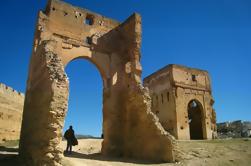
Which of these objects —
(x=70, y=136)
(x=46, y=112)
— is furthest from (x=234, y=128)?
(x=46, y=112)

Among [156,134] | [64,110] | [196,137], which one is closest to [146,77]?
[196,137]

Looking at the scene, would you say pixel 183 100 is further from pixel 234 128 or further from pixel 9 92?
pixel 9 92

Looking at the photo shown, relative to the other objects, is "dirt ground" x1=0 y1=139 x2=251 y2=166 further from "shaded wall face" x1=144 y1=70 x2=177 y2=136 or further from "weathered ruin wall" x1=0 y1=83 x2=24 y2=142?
"weathered ruin wall" x1=0 y1=83 x2=24 y2=142

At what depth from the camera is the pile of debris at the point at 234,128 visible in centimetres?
2742

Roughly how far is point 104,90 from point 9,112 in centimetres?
1222

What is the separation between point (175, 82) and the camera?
77.8 ft

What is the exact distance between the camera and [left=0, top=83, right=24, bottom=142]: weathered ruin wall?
22.4 meters

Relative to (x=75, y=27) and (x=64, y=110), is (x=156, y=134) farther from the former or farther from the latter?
(x=75, y=27)

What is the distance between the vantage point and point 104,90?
50.0 ft

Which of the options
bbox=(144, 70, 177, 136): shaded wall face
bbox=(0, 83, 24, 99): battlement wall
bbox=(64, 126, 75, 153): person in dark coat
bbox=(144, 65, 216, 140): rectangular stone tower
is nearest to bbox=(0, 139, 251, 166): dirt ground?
bbox=(64, 126, 75, 153): person in dark coat

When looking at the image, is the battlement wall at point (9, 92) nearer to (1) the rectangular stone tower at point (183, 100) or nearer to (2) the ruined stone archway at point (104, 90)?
(2) the ruined stone archway at point (104, 90)

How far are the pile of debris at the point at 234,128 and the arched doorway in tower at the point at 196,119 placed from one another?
10.5 feet

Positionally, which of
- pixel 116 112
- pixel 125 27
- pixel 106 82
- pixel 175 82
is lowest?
pixel 116 112

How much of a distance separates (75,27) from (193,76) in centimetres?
1404
